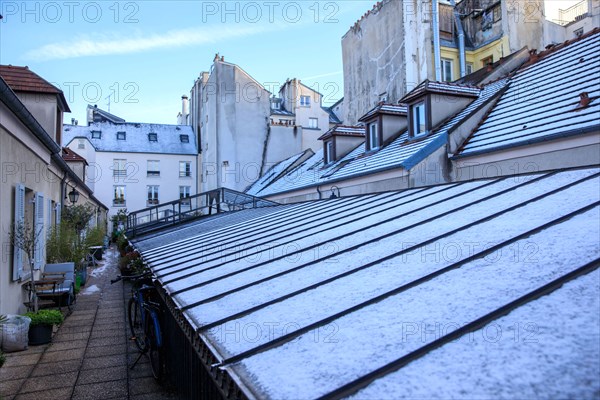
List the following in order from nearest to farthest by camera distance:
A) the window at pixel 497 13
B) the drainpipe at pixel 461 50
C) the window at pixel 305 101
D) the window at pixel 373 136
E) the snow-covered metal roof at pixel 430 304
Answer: the snow-covered metal roof at pixel 430 304
the window at pixel 373 136
the window at pixel 497 13
the drainpipe at pixel 461 50
the window at pixel 305 101

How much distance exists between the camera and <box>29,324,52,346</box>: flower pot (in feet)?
24.3

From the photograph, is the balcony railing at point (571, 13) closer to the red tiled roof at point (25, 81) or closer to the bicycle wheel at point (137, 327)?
the red tiled roof at point (25, 81)

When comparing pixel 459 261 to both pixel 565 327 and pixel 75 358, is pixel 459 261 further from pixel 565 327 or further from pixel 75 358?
pixel 75 358

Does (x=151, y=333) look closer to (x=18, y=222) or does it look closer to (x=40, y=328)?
(x=40, y=328)

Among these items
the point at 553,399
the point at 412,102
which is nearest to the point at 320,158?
the point at 412,102

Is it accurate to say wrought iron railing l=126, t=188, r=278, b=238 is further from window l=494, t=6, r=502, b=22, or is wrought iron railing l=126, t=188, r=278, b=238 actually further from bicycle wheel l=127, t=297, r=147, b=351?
window l=494, t=6, r=502, b=22

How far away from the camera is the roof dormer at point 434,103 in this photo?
1290 centimetres

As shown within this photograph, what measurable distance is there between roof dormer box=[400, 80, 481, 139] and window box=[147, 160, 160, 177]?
93.5 feet

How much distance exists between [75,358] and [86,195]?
1662 cm

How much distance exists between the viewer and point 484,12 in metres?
23.7

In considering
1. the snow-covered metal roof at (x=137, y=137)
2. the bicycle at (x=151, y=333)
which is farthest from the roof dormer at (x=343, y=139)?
the snow-covered metal roof at (x=137, y=137)

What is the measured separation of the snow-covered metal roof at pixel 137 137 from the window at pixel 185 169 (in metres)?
0.86

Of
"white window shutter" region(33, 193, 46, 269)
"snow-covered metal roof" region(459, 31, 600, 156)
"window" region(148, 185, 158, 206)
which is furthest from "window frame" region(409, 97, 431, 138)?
"window" region(148, 185, 158, 206)

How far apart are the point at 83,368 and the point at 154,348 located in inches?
48.8
